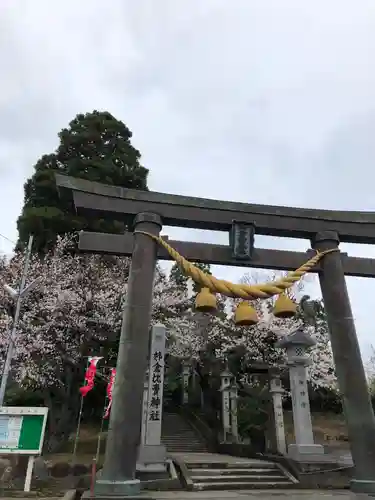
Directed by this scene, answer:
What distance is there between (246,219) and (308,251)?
145 centimetres

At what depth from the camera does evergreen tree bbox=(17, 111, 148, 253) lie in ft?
63.2

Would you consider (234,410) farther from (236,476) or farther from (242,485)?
(242,485)

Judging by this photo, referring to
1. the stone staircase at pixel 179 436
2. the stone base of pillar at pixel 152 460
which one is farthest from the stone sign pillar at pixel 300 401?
the stone staircase at pixel 179 436

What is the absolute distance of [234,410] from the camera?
1852 cm

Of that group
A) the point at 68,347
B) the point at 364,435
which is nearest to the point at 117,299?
the point at 68,347

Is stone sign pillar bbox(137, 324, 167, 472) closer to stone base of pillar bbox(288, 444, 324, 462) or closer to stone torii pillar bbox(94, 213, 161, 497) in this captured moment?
stone base of pillar bbox(288, 444, 324, 462)

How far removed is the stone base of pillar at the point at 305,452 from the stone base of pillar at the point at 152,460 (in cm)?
370

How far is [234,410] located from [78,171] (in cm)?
1399

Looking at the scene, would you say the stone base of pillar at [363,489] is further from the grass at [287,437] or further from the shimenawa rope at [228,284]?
the grass at [287,437]

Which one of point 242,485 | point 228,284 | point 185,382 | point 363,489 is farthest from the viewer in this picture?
point 185,382

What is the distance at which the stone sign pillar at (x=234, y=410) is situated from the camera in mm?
18000

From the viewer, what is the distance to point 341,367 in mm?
7172

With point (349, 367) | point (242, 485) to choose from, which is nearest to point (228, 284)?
point (349, 367)

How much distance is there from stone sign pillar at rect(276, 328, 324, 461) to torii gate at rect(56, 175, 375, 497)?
5079mm
